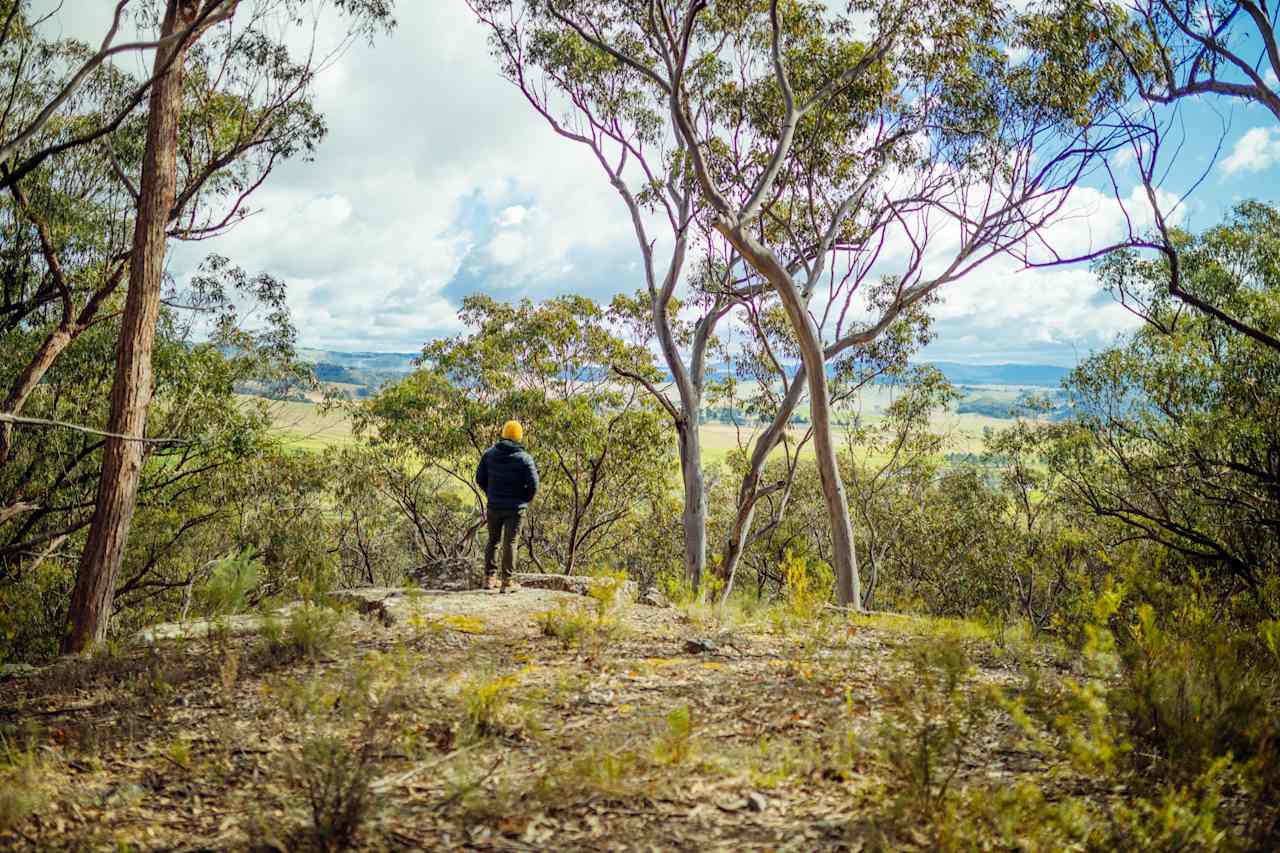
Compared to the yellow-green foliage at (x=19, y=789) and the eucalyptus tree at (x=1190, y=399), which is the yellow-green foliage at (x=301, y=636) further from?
the eucalyptus tree at (x=1190, y=399)

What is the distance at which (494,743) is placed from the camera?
3898 mm

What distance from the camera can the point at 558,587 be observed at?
9.70m

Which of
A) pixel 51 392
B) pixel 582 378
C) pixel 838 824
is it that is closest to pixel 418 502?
pixel 582 378

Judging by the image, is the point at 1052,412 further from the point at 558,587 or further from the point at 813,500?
the point at 558,587

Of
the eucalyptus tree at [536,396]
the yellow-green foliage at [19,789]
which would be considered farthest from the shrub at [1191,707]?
the eucalyptus tree at [536,396]

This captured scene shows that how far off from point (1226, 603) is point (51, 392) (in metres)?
18.5

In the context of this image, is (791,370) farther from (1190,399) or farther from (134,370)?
(134,370)

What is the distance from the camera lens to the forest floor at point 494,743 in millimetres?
3139

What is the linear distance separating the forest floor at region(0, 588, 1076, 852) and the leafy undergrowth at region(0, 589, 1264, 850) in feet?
0.05

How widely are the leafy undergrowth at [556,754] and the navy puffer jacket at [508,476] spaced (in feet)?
8.66

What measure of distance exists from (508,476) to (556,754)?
187 inches

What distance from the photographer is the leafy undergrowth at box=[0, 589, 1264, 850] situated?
3.05 metres

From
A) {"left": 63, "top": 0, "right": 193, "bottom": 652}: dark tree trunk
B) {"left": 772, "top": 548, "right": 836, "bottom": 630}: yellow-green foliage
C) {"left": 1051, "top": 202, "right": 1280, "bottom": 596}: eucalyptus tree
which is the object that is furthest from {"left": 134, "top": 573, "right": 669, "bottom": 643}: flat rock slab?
{"left": 1051, "top": 202, "right": 1280, "bottom": 596}: eucalyptus tree

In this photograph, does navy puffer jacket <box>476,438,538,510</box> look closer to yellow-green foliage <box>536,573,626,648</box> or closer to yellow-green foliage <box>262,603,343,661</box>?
yellow-green foliage <box>536,573,626,648</box>
